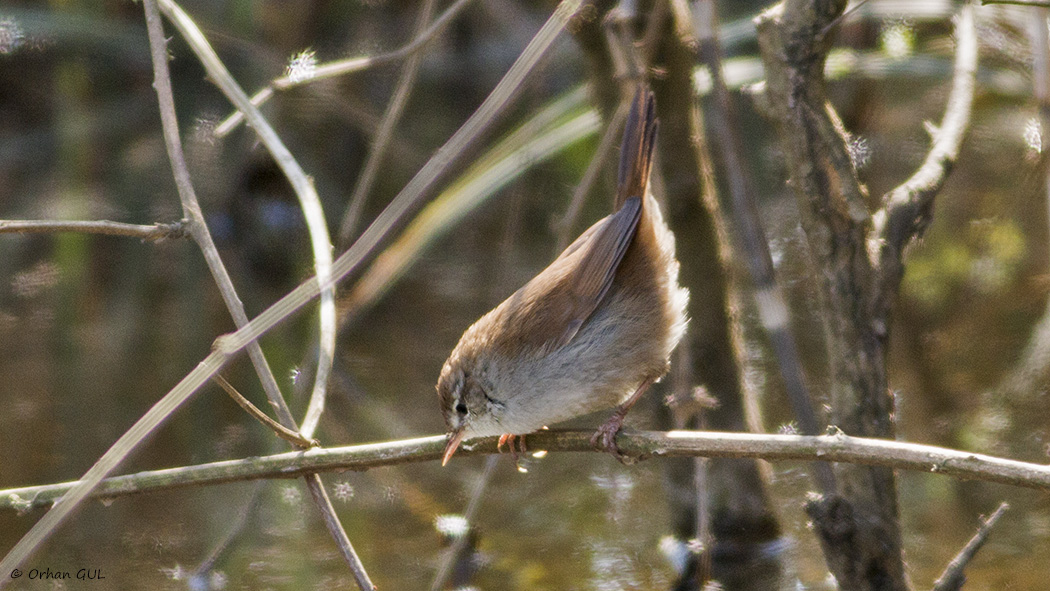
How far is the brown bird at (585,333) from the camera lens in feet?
8.80

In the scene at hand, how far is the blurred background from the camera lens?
11.0 ft

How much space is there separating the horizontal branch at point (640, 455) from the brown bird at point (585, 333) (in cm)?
13

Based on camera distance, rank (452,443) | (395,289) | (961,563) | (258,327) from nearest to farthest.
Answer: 1. (258,327)
2. (961,563)
3. (452,443)
4. (395,289)

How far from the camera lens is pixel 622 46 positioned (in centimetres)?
277

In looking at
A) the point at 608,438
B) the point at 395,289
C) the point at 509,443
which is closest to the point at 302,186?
the point at 509,443

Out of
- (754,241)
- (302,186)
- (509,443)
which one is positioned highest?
(302,186)

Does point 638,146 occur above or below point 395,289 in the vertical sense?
below

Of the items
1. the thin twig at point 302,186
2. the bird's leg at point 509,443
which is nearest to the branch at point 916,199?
the bird's leg at point 509,443

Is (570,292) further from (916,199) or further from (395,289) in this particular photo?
(395,289)

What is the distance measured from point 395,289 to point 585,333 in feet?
8.35

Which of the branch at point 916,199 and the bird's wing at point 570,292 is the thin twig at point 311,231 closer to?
the bird's wing at point 570,292

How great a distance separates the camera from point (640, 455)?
2320 mm

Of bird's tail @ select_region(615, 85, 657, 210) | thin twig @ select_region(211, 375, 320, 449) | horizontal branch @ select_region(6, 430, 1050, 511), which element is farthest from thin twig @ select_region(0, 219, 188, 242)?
bird's tail @ select_region(615, 85, 657, 210)

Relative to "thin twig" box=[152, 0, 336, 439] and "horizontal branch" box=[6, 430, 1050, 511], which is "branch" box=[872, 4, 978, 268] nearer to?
"horizontal branch" box=[6, 430, 1050, 511]
